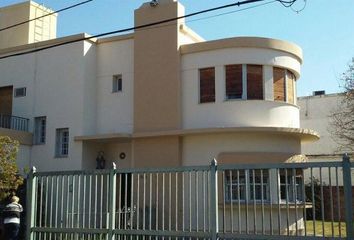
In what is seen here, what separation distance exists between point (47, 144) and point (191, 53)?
292 inches

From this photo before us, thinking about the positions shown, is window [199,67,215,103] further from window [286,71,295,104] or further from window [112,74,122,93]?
window [112,74,122,93]

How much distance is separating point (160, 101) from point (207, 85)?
199 centimetres

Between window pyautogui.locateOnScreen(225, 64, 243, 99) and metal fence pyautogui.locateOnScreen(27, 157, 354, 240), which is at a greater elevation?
window pyautogui.locateOnScreen(225, 64, 243, 99)

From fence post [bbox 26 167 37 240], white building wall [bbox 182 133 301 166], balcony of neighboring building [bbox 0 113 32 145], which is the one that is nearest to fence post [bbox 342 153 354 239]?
fence post [bbox 26 167 37 240]

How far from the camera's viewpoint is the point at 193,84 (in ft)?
67.6

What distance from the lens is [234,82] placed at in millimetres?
20234

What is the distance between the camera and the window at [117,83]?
2234cm

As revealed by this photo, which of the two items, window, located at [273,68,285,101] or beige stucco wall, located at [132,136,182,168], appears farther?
window, located at [273,68,285,101]

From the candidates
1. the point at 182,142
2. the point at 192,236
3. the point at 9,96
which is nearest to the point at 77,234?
the point at 192,236

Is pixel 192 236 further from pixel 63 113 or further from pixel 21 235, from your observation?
pixel 63 113

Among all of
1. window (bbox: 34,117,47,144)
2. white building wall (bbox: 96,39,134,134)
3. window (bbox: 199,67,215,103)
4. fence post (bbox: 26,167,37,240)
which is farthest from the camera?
window (bbox: 34,117,47,144)

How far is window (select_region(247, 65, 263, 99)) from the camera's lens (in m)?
20.2

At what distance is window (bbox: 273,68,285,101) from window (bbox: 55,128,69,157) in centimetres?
895

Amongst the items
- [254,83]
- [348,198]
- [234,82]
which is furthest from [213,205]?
[254,83]
